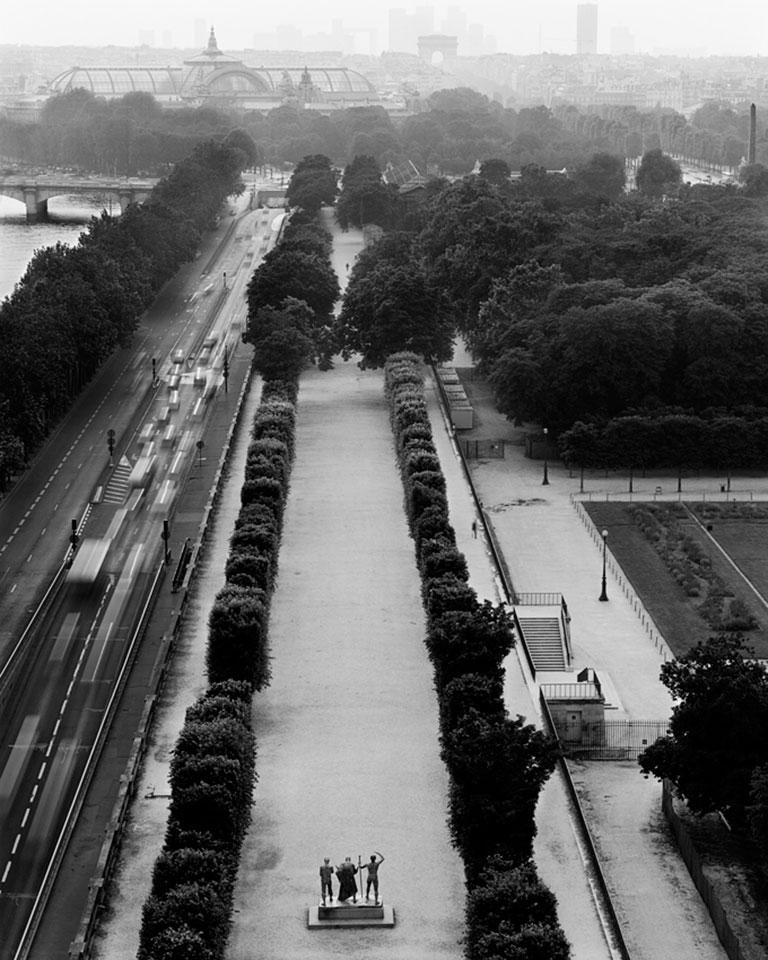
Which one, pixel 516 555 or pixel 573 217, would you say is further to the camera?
pixel 573 217

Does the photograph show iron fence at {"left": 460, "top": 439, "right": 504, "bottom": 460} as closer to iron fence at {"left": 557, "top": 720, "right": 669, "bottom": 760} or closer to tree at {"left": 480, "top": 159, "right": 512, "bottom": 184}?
iron fence at {"left": 557, "top": 720, "right": 669, "bottom": 760}

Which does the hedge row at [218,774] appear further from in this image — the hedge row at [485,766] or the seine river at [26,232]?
the seine river at [26,232]

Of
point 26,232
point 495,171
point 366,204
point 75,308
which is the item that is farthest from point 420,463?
point 26,232

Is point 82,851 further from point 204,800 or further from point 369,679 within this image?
point 369,679

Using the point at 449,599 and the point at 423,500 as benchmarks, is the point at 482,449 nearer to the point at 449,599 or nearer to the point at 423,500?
the point at 423,500

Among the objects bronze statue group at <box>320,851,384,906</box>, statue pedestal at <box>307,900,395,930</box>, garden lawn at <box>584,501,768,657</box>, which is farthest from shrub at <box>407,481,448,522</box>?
statue pedestal at <box>307,900,395,930</box>

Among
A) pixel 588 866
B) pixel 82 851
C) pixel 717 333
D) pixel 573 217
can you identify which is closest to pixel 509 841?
pixel 588 866
